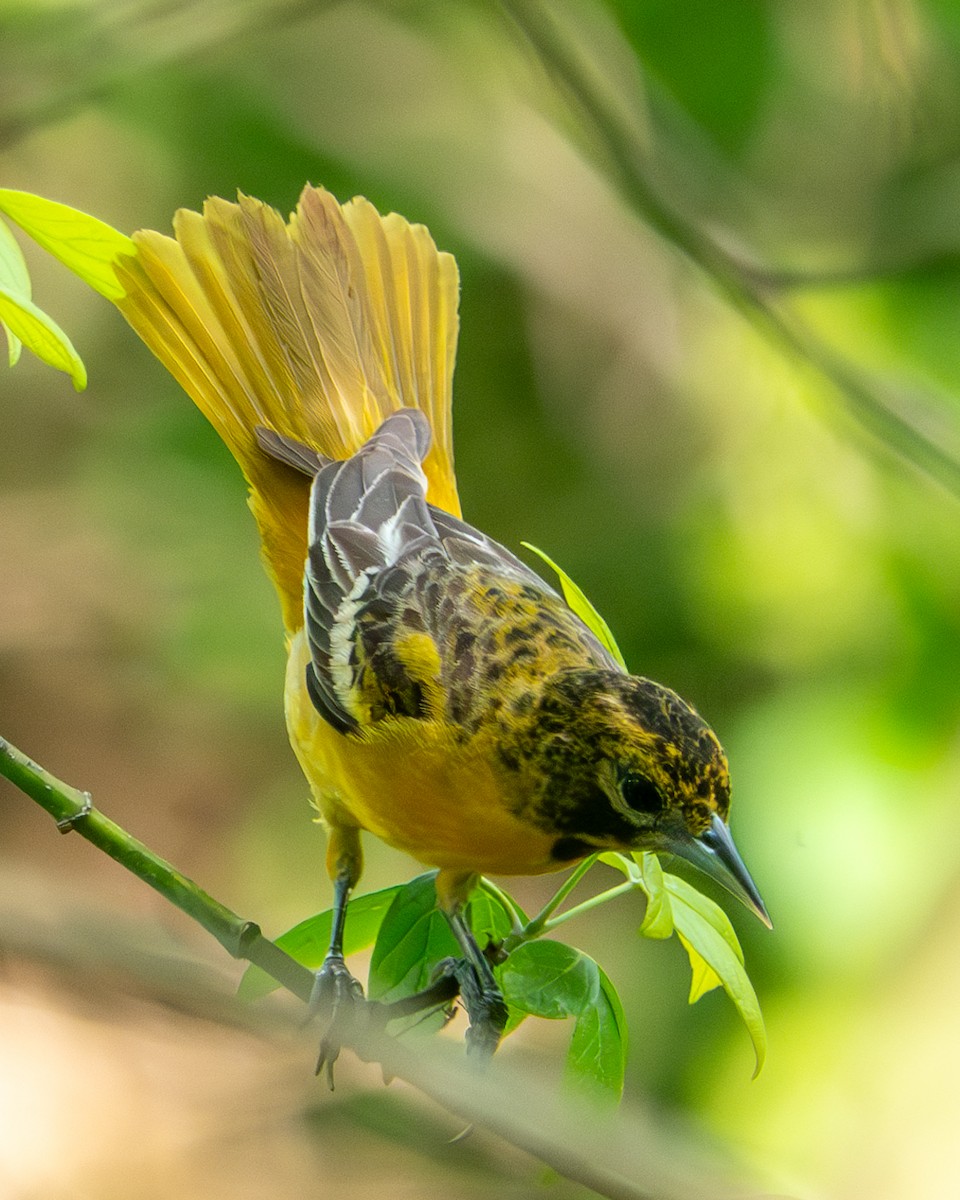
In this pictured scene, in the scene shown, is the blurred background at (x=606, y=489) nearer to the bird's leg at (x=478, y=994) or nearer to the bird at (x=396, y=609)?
the bird's leg at (x=478, y=994)

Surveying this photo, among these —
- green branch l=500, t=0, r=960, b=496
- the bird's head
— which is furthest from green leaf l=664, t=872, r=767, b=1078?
green branch l=500, t=0, r=960, b=496

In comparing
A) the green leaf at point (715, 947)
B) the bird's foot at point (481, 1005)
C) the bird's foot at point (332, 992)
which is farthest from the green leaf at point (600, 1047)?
the bird's foot at point (481, 1005)

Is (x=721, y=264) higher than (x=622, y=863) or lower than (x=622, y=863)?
higher

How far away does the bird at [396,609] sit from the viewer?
2104mm

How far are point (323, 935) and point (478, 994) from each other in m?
0.27

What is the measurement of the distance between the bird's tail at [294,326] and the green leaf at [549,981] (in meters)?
1.44

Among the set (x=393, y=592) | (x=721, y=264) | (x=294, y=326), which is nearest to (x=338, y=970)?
(x=393, y=592)

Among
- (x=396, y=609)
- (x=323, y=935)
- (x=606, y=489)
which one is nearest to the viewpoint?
(x=323, y=935)

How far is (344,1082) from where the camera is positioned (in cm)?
110

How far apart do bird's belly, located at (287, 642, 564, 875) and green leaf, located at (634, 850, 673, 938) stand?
61cm

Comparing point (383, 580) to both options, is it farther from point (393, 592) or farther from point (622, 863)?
point (622, 863)

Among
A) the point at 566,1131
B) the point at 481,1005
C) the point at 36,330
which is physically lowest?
the point at 481,1005

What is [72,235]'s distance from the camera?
126 centimetres

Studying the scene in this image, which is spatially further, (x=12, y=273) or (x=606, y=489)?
(x=606, y=489)
